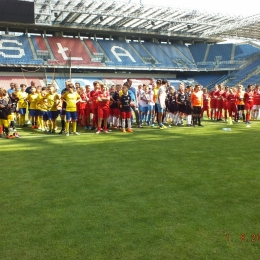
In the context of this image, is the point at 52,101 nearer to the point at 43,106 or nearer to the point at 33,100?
the point at 43,106

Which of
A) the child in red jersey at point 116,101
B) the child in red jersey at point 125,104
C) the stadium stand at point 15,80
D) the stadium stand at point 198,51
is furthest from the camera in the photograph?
the stadium stand at point 198,51

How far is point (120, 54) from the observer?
151ft

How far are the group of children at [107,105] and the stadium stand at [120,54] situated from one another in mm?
28702

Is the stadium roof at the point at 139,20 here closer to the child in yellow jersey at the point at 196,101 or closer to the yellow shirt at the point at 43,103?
the child in yellow jersey at the point at 196,101

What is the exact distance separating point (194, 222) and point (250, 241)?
0.71 m

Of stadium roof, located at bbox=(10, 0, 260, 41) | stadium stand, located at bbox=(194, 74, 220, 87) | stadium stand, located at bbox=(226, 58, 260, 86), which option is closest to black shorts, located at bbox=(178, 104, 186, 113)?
stadium roof, located at bbox=(10, 0, 260, 41)

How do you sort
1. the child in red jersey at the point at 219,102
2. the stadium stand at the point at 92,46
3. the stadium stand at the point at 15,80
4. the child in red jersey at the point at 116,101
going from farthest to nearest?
the stadium stand at the point at 92,46 < the stadium stand at the point at 15,80 < the child in red jersey at the point at 219,102 < the child in red jersey at the point at 116,101

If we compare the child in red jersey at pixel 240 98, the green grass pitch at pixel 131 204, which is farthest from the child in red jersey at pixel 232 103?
the green grass pitch at pixel 131 204

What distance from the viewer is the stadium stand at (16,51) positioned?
3901cm

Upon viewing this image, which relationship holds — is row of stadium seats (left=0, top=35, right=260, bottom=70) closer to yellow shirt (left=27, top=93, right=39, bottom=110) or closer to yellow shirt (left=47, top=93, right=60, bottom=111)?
yellow shirt (left=27, top=93, right=39, bottom=110)

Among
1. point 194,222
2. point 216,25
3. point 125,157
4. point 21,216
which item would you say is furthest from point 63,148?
point 216,25

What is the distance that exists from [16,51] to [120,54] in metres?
13.6

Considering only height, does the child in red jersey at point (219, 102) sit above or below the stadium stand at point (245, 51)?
below

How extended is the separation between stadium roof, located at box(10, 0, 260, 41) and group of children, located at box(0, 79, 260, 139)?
25.1 metres
